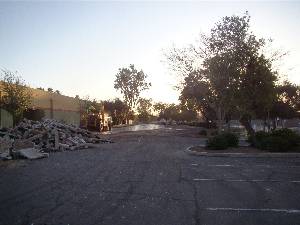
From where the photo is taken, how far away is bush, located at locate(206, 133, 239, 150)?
20922mm

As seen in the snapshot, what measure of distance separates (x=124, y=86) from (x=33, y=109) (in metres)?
49.3

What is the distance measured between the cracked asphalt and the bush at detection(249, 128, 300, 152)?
13.6ft

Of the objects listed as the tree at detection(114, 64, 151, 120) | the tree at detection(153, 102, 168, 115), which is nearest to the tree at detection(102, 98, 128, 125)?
the tree at detection(114, 64, 151, 120)

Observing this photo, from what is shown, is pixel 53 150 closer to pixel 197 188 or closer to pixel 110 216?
pixel 197 188

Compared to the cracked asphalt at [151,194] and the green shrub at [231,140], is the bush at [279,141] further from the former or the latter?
the cracked asphalt at [151,194]

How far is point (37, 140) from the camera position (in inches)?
942

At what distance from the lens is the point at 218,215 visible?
7395 mm

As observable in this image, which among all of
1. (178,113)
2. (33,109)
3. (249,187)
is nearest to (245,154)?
(249,187)

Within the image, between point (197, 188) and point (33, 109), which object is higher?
point (33, 109)

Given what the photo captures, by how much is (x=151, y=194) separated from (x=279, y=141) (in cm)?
1221

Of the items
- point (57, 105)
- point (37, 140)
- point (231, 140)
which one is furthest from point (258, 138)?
point (57, 105)

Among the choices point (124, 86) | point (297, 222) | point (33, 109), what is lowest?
point (297, 222)

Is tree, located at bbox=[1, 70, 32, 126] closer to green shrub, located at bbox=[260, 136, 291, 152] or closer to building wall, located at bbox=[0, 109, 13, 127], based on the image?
building wall, located at bbox=[0, 109, 13, 127]

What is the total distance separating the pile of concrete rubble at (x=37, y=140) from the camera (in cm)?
1906
